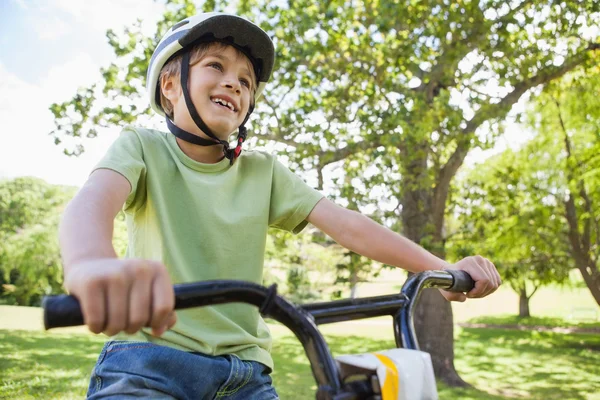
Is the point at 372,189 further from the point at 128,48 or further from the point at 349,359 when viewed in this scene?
the point at 349,359

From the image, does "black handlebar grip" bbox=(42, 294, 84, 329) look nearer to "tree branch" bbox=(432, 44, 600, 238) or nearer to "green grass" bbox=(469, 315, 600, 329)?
"tree branch" bbox=(432, 44, 600, 238)

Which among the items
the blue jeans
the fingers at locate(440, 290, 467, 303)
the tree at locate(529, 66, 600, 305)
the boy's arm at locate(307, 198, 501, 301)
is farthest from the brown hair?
the tree at locate(529, 66, 600, 305)

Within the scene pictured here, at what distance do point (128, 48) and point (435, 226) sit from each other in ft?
19.1

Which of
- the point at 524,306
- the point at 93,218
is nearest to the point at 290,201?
the point at 93,218

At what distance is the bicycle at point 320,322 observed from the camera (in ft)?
3.30

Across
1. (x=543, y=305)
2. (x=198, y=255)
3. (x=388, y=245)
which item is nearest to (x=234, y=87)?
(x=198, y=255)

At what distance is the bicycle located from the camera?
3.30 feet

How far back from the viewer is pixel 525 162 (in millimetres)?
15734

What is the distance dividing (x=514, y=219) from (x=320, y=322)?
1371 cm

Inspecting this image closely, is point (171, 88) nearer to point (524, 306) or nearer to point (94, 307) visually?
point (94, 307)

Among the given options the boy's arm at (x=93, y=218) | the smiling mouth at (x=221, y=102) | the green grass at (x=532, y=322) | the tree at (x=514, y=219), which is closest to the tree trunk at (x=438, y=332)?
the tree at (x=514, y=219)

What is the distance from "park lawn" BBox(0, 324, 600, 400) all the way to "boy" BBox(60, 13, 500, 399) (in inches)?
230

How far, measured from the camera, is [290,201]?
7.68 feet

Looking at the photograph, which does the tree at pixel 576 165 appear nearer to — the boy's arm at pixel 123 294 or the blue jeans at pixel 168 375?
the blue jeans at pixel 168 375
